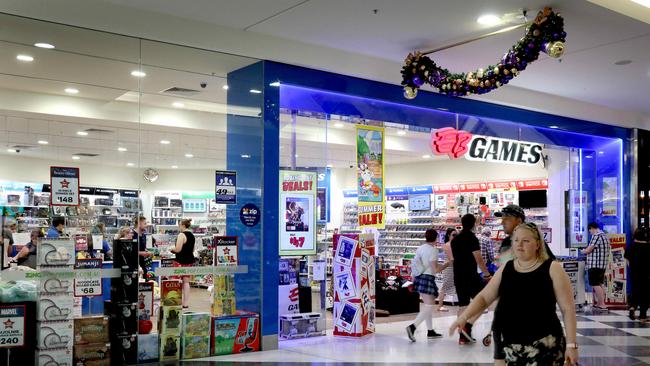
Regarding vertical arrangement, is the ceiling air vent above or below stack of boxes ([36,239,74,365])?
above

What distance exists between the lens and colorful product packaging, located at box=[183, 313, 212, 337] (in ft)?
22.4

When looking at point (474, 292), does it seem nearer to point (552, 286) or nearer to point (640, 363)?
point (640, 363)

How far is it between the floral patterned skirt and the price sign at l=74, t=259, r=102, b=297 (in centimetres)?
428

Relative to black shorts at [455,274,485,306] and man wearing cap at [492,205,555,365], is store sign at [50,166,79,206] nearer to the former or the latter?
man wearing cap at [492,205,555,365]

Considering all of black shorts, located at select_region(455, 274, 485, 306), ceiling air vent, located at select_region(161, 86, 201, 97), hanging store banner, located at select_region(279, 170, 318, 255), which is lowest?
black shorts, located at select_region(455, 274, 485, 306)

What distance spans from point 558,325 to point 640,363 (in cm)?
389

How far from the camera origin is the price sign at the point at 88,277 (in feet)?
20.4

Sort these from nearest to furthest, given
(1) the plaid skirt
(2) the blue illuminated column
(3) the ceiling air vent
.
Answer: (2) the blue illuminated column → (1) the plaid skirt → (3) the ceiling air vent

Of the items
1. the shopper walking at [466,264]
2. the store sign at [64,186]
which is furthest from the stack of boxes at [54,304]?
the shopper walking at [466,264]

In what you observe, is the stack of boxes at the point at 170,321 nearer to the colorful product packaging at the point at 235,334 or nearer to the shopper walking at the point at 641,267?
the colorful product packaging at the point at 235,334

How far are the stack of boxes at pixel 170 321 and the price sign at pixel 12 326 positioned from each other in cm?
130

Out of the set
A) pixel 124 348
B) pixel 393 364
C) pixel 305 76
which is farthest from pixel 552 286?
pixel 305 76

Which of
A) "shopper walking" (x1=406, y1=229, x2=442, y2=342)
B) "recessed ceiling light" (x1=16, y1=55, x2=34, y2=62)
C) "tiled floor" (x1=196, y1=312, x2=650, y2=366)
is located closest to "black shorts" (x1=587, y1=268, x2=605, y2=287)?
"tiled floor" (x1=196, y1=312, x2=650, y2=366)

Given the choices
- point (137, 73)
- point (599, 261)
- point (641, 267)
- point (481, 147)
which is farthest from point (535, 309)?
point (599, 261)
